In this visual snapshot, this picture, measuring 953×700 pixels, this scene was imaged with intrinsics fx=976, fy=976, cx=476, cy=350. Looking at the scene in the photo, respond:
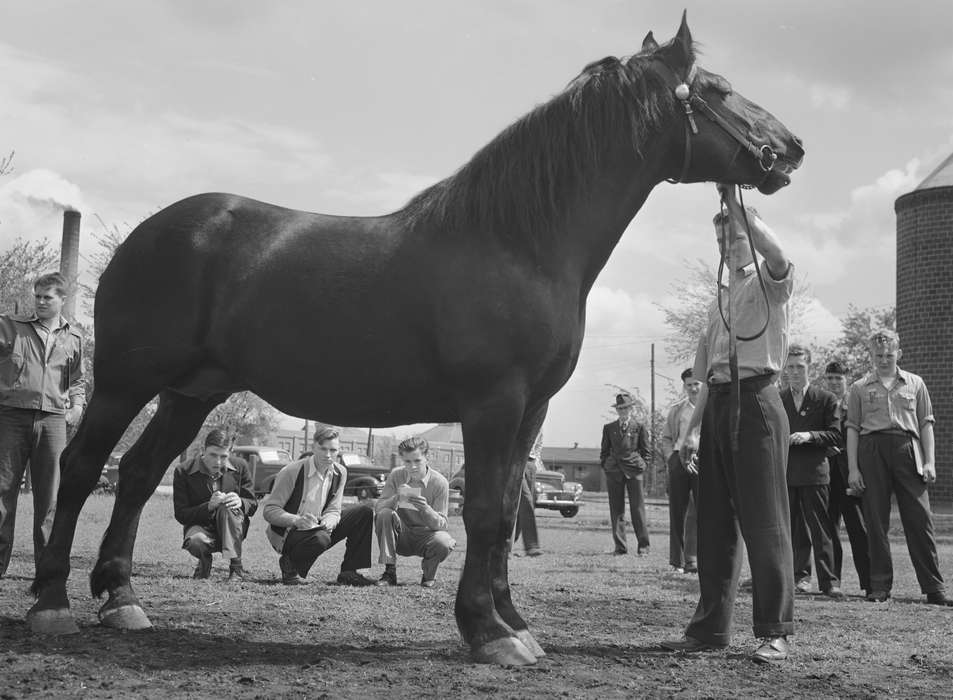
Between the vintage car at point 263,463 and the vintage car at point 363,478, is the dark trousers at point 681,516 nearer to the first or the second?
the vintage car at point 363,478

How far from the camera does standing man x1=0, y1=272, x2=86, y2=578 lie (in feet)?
23.5

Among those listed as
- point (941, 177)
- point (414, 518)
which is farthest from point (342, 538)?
point (941, 177)

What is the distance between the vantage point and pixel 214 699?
3.59 m

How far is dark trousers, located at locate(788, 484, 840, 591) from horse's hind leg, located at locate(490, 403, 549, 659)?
4687 millimetres

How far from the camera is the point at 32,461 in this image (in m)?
7.39

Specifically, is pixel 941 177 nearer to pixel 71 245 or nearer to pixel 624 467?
pixel 624 467

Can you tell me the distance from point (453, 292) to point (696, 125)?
4.75 ft

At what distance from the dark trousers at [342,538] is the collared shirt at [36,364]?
6.97ft

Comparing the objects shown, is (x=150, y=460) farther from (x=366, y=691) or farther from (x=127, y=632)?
(x=366, y=691)

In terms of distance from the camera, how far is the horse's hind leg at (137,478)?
17.0 feet

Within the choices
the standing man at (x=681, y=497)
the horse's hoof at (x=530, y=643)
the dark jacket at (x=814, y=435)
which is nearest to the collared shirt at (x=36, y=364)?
the horse's hoof at (x=530, y=643)

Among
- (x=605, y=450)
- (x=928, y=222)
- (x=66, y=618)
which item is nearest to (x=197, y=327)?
(x=66, y=618)

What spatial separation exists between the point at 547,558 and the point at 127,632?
7658 mm

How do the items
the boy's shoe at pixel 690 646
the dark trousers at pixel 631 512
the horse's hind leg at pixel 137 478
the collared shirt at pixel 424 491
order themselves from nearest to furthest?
1. the boy's shoe at pixel 690 646
2. the horse's hind leg at pixel 137 478
3. the collared shirt at pixel 424 491
4. the dark trousers at pixel 631 512
